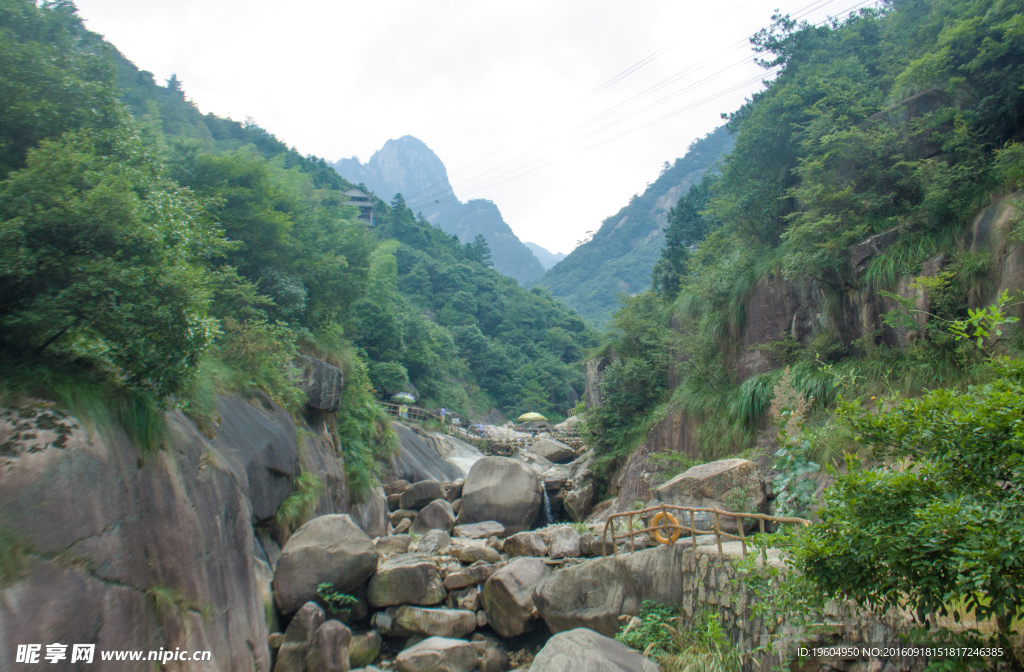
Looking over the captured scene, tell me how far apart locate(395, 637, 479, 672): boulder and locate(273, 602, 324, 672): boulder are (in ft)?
4.75

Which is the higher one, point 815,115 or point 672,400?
point 815,115

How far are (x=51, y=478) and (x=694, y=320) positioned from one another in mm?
14539

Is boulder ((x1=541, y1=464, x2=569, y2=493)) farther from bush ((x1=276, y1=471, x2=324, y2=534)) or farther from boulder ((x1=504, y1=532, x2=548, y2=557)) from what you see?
bush ((x1=276, y1=471, x2=324, y2=534))

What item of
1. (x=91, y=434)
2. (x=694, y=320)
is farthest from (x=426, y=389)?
(x=91, y=434)

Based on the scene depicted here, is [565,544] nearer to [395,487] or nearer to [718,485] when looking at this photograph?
[718,485]

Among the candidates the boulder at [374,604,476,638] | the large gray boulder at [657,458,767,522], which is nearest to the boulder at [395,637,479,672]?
the boulder at [374,604,476,638]

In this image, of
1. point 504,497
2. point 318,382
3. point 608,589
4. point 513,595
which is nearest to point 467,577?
point 513,595

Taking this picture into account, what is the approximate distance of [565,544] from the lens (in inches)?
429

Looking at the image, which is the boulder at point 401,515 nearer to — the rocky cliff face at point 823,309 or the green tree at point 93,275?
the rocky cliff face at point 823,309

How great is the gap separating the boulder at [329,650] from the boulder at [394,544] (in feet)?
14.5

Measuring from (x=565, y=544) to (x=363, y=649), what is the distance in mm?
4121

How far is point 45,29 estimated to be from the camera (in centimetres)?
827

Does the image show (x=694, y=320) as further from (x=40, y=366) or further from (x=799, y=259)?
(x=40, y=366)

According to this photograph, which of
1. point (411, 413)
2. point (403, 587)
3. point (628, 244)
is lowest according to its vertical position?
point (403, 587)
